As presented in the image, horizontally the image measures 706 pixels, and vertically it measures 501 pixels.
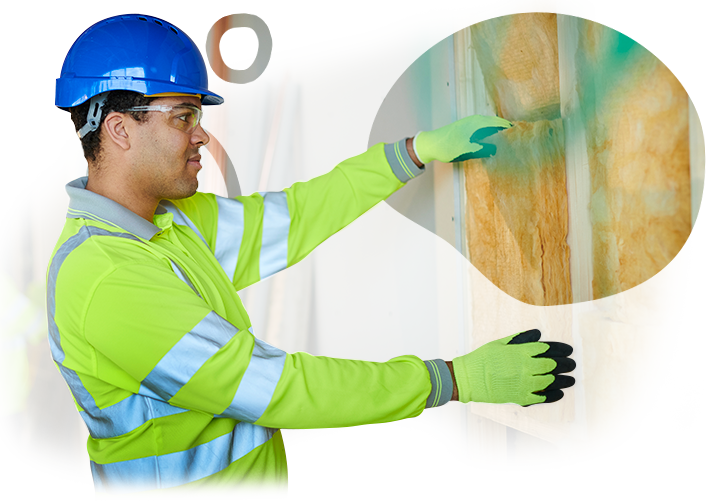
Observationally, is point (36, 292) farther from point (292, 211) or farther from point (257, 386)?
point (257, 386)

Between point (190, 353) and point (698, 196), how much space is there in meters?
0.94

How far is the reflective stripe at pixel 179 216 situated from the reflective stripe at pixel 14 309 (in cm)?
116

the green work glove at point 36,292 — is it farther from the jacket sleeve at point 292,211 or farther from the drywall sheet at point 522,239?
the drywall sheet at point 522,239

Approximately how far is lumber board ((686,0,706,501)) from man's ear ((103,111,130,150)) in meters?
1.13

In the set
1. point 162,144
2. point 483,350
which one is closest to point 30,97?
point 162,144

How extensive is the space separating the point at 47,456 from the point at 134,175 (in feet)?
5.53

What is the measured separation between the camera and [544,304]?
1.33 metres

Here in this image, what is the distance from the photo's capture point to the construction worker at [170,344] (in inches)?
39.4

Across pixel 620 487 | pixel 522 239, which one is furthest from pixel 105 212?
pixel 620 487

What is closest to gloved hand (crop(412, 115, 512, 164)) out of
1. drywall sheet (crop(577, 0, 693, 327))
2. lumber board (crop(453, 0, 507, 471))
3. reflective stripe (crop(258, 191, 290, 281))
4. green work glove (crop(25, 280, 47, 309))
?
lumber board (crop(453, 0, 507, 471))

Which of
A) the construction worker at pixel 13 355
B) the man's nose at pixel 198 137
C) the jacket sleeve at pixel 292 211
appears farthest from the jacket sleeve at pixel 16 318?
the man's nose at pixel 198 137

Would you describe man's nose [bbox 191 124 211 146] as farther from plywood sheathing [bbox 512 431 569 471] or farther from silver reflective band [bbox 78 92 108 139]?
plywood sheathing [bbox 512 431 569 471]

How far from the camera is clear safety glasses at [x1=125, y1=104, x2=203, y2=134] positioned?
1.24m

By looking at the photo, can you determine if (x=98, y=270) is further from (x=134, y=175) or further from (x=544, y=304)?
(x=544, y=304)
